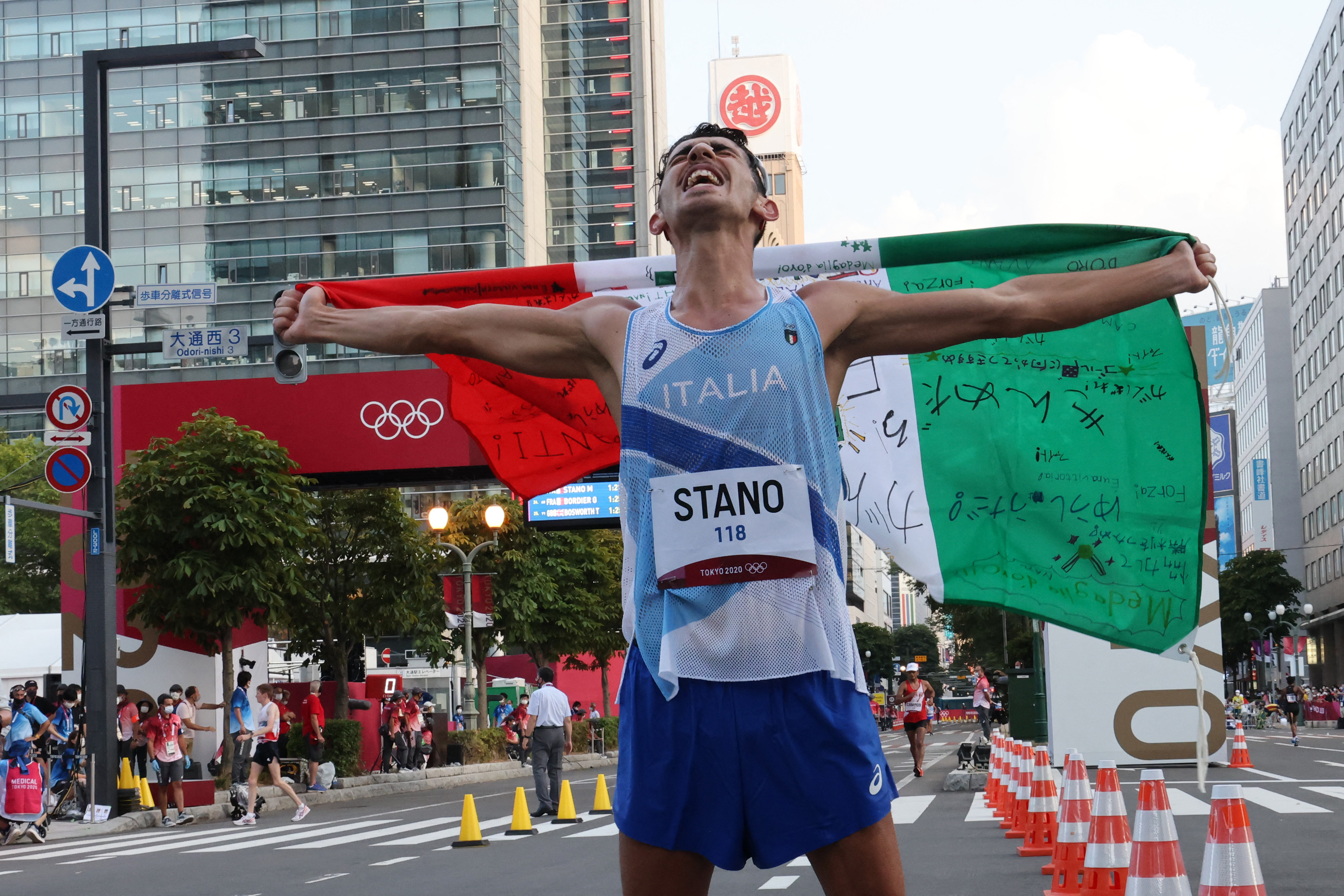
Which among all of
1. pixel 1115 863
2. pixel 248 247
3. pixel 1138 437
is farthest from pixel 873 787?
pixel 248 247

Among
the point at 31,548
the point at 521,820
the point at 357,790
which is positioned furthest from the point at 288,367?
the point at 31,548

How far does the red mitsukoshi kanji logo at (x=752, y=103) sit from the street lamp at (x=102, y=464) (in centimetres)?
14634

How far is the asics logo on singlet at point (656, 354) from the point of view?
2959 millimetres

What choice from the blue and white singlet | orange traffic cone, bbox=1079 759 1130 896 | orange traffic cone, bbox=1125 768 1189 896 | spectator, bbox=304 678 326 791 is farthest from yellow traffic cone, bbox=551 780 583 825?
the blue and white singlet

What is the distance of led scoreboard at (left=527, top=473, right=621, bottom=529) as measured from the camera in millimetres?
22203

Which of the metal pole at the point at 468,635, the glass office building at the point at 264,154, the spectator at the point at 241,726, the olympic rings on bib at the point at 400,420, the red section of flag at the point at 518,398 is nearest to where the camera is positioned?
the red section of flag at the point at 518,398

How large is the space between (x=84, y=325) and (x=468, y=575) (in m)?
14.3

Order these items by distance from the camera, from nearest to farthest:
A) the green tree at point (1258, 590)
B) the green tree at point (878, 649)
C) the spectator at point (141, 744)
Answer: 1. the spectator at point (141, 744)
2. the green tree at point (1258, 590)
3. the green tree at point (878, 649)

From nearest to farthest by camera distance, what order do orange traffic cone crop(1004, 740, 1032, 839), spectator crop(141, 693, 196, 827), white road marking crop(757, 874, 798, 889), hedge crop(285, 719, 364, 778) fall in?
1. white road marking crop(757, 874, 798, 889)
2. orange traffic cone crop(1004, 740, 1032, 839)
3. spectator crop(141, 693, 196, 827)
4. hedge crop(285, 719, 364, 778)

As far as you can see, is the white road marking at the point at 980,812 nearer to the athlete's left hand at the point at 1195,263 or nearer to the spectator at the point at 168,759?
the spectator at the point at 168,759

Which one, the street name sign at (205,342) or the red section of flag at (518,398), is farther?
the street name sign at (205,342)

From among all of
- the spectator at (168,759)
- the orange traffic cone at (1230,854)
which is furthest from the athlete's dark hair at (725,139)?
the spectator at (168,759)

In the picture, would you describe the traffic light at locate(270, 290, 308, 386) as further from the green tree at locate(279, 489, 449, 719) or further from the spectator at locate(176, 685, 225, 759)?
the green tree at locate(279, 489, 449, 719)

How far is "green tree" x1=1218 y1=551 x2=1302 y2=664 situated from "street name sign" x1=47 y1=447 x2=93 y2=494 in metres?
75.8
